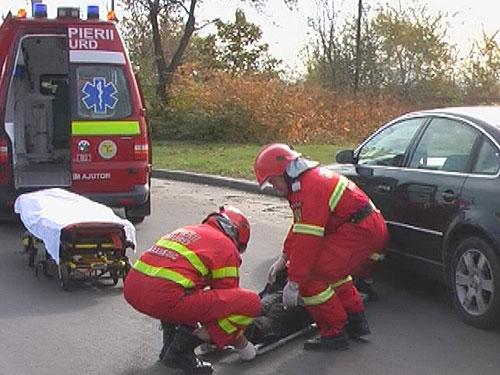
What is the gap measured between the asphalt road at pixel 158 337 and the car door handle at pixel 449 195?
863mm

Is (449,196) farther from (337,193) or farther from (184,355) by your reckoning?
(184,355)

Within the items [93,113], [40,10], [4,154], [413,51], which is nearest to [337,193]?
[93,113]

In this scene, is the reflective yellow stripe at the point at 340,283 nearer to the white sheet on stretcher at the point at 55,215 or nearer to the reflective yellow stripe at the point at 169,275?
the reflective yellow stripe at the point at 169,275

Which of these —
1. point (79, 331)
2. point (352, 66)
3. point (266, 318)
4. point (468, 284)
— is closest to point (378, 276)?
point (468, 284)

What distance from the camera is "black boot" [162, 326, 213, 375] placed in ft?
15.8

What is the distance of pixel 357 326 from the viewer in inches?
218

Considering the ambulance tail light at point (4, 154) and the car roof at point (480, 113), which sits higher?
the car roof at point (480, 113)

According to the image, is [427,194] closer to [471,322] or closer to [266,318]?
[471,322]

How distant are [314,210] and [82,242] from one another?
8.20 feet

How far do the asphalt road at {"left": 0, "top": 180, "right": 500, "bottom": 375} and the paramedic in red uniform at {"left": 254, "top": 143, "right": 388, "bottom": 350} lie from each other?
213 mm

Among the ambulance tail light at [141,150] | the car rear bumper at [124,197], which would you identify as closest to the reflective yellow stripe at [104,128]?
the ambulance tail light at [141,150]

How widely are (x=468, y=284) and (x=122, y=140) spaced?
189 inches

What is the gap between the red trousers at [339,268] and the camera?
527 centimetres

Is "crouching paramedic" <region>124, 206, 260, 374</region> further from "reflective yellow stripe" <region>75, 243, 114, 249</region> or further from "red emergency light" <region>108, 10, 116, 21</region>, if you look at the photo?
"red emergency light" <region>108, 10, 116, 21</region>
